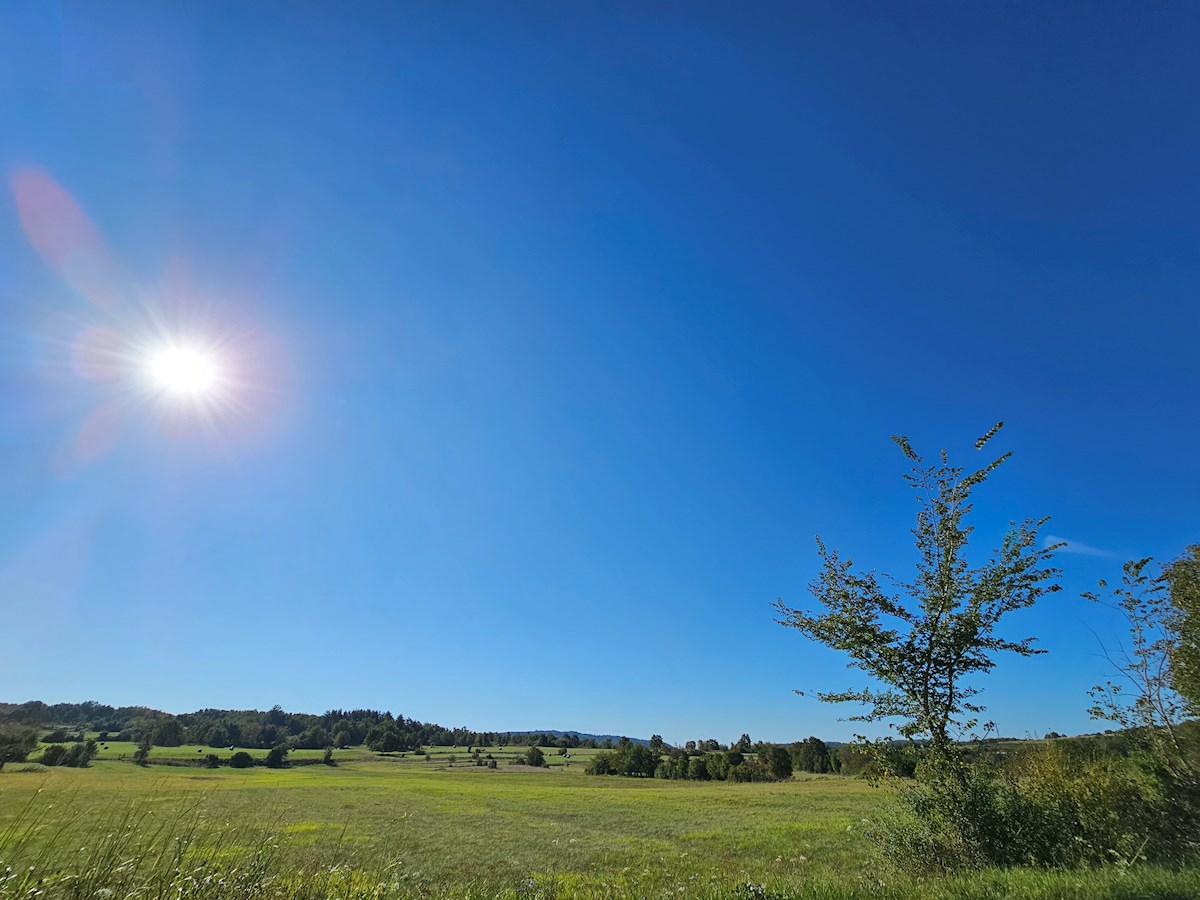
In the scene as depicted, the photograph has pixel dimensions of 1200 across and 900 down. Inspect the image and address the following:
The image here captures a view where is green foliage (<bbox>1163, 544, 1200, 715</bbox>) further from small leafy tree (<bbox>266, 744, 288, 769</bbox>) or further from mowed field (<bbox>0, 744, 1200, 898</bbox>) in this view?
small leafy tree (<bbox>266, 744, 288, 769</bbox>)

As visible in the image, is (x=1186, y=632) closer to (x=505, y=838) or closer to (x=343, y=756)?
(x=505, y=838)

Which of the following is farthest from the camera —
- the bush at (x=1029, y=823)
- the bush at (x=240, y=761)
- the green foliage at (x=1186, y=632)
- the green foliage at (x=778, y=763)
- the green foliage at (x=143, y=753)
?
the bush at (x=240, y=761)

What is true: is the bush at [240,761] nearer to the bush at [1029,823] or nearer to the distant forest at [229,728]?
the distant forest at [229,728]

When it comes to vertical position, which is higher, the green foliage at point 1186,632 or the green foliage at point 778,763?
the green foliage at point 1186,632

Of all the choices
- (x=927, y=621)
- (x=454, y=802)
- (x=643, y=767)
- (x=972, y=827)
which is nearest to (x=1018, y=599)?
(x=927, y=621)

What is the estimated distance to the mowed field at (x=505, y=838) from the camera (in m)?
7.68

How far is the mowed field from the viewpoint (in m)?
7.68

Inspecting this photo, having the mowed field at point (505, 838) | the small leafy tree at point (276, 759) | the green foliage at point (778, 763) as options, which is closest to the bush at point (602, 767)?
the green foliage at point (778, 763)

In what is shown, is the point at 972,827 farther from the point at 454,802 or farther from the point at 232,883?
the point at 454,802

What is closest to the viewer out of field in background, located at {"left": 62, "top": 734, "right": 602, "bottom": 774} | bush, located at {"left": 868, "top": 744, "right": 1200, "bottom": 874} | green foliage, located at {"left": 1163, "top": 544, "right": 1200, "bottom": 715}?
bush, located at {"left": 868, "top": 744, "right": 1200, "bottom": 874}

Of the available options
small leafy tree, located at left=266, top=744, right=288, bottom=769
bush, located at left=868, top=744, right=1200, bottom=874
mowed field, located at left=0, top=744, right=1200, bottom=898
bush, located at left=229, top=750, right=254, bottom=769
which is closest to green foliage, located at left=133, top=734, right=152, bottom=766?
bush, located at left=229, top=750, right=254, bottom=769

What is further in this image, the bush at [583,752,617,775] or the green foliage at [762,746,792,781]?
the bush at [583,752,617,775]

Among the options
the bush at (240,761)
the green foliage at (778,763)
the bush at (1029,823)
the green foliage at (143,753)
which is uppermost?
the bush at (1029,823)

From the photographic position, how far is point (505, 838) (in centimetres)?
3256
